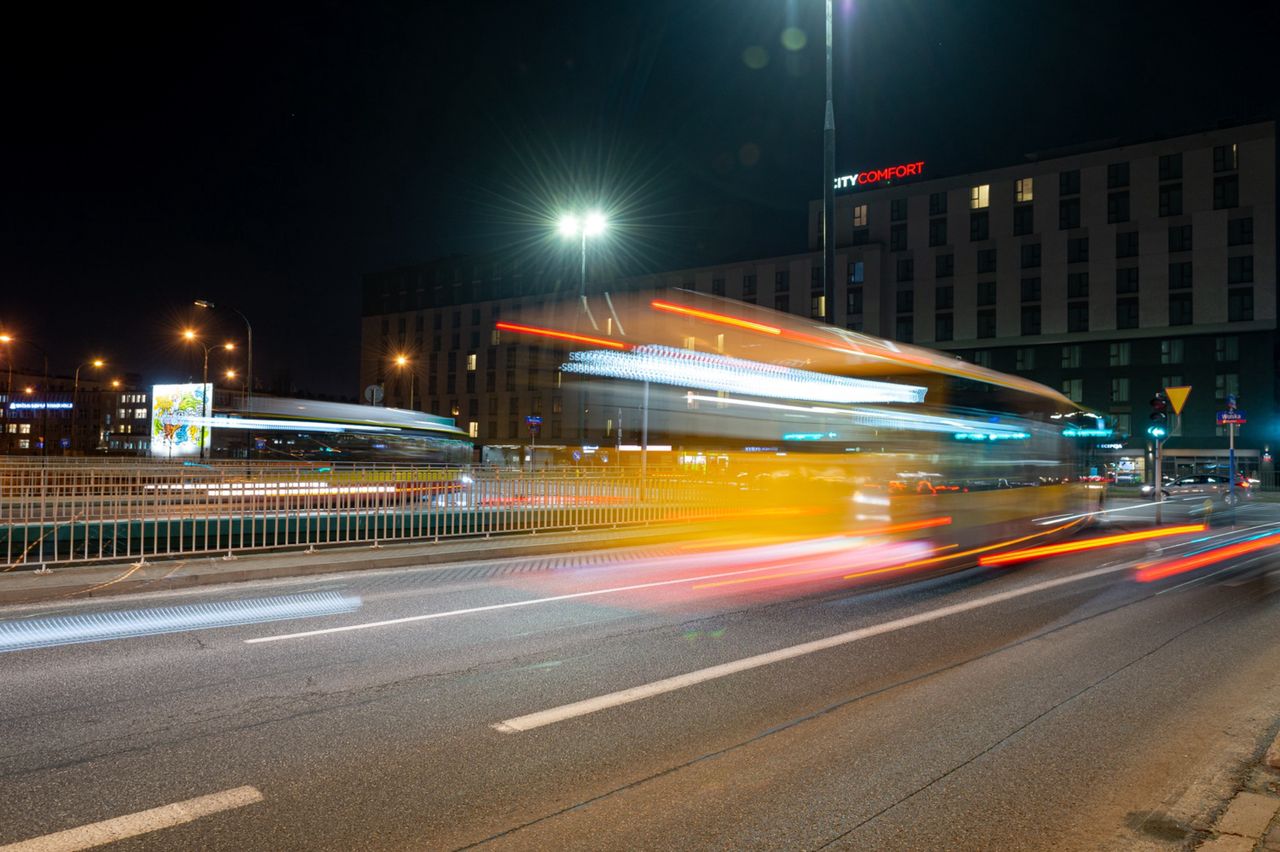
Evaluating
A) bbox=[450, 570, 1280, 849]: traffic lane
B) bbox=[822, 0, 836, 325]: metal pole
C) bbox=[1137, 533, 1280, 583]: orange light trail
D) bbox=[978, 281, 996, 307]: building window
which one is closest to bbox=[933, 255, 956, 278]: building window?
bbox=[978, 281, 996, 307]: building window

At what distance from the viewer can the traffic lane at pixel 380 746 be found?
14.3 ft

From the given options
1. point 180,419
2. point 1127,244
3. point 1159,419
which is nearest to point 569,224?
point 1159,419

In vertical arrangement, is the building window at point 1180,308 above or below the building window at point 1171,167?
below

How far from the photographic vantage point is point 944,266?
7206cm

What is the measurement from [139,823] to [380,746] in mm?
1345

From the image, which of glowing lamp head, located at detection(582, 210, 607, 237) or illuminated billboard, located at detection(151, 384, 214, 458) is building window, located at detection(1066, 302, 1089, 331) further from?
illuminated billboard, located at detection(151, 384, 214, 458)

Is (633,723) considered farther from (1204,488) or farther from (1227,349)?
(1227,349)

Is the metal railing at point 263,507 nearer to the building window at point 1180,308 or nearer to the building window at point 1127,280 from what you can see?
the building window at point 1180,308

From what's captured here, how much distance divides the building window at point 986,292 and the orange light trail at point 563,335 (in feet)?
209

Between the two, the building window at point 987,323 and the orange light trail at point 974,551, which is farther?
the building window at point 987,323

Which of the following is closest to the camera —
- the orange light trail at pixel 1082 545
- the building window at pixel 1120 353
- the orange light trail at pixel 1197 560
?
the orange light trail at pixel 1197 560

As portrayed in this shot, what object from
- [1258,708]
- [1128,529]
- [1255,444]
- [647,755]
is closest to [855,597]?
[1258,708]

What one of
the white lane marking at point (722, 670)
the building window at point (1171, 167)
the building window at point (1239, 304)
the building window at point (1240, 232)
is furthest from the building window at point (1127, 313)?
the white lane marking at point (722, 670)

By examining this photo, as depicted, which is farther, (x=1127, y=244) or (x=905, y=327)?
(x=905, y=327)
